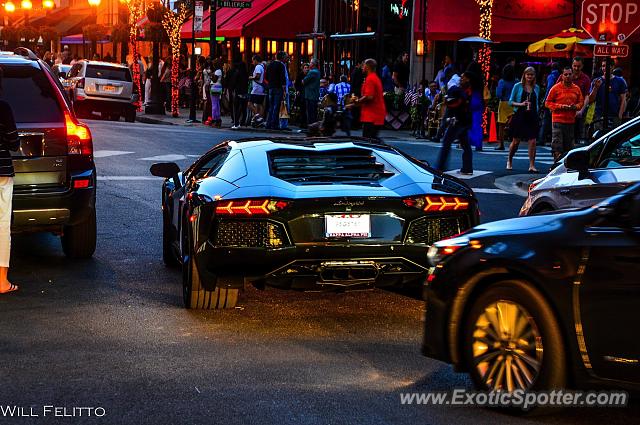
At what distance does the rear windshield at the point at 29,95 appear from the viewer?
32.5 feet

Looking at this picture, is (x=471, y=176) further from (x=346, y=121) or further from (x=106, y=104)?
(x=106, y=104)

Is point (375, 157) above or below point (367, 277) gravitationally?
above

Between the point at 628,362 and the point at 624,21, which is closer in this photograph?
the point at 628,362

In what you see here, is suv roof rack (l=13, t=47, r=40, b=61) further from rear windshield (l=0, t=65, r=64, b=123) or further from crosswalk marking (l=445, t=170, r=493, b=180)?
crosswalk marking (l=445, t=170, r=493, b=180)

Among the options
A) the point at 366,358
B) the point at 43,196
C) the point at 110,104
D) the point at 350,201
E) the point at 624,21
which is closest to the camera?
the point at 366,358

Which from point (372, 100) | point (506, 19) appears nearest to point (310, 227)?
point (372, 100)

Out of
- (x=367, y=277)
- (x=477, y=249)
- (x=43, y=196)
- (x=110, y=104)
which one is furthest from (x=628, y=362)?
(x=110, y=104)

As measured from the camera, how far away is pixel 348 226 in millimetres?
7805

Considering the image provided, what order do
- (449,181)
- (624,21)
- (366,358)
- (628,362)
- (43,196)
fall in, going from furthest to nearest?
(624,21) → (43,196) → (449,181) → (366,358) → (628,362)

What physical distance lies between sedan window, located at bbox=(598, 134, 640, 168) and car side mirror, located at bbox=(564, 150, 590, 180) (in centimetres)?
16

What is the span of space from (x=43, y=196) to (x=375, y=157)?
2859 millimetres

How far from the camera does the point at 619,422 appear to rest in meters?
5.60

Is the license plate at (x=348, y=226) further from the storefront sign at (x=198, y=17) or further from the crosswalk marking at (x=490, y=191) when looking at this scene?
the storefront sign at (x=198, y=17)

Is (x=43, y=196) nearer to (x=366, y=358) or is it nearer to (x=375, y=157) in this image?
(x=375, y=157)
